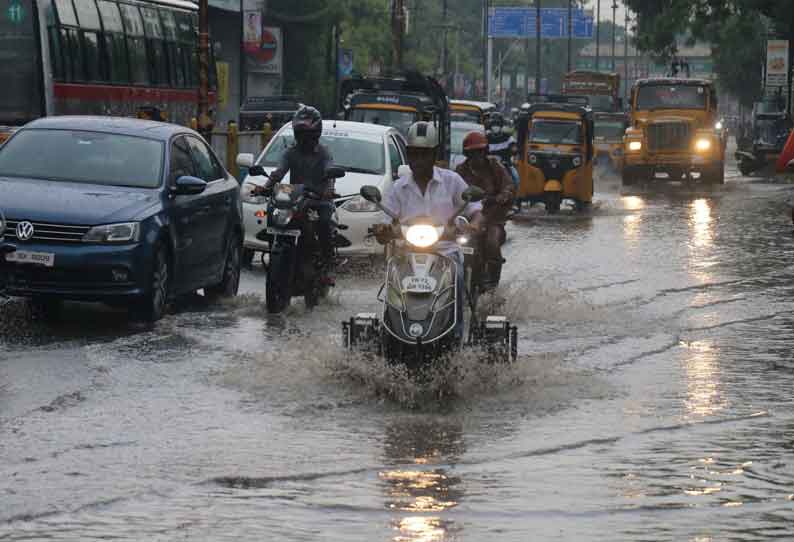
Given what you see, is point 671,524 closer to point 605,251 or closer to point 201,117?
point 605,251

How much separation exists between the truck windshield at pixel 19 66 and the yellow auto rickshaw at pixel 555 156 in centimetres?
1055

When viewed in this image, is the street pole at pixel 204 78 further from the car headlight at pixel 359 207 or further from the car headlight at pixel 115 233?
the car headlight at pixel 115 233

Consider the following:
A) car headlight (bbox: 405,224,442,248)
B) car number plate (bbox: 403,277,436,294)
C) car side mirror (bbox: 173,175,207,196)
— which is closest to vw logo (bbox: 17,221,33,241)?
car side mirror (bbox: 173,175,207,196)

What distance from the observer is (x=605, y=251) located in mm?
23797

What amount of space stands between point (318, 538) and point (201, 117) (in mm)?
24728

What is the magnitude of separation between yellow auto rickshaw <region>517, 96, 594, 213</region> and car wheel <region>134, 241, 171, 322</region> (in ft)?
67.5

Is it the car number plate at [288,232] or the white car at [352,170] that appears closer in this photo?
the car number plate at [288,232]

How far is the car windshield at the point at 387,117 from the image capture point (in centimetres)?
3183

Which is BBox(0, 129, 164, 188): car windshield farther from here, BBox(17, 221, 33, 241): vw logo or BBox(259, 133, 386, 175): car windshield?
BBox(259, 133, 386, 175): car windshield

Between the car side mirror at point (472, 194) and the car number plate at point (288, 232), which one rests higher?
the car side mirror at point (472, 194)

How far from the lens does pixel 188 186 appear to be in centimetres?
1456

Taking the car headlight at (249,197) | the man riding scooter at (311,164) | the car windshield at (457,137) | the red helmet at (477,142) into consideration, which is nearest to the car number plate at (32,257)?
the man riding scooter at (311,164)

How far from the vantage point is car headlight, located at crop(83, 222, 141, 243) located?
1365cm

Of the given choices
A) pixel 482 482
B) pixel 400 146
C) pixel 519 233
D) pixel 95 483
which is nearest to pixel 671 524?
pixel 482 482
